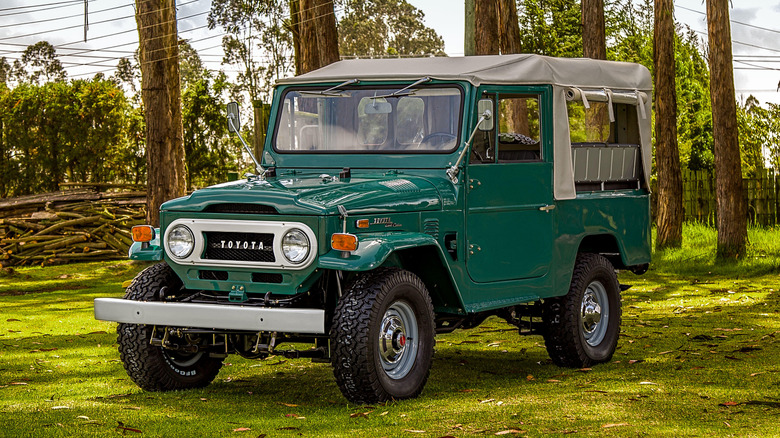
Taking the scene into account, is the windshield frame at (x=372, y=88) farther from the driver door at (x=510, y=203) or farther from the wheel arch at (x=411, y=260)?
the wheel arch at (x=411, y=260)

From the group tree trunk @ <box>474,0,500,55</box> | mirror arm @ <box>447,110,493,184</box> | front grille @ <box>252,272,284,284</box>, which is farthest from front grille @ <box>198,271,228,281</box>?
tree trunk @ <box>474,0,500,55</box>

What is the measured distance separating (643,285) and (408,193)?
31.9ft

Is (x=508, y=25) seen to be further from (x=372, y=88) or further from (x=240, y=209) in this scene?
(x=240, y=209)

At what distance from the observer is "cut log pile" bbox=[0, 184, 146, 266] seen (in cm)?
2314

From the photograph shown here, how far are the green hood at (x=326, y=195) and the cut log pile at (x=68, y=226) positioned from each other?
15.7m

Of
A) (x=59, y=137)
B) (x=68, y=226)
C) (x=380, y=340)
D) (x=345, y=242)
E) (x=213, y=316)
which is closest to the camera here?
(x=345, y=242)

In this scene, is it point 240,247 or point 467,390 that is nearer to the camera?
point 240,247

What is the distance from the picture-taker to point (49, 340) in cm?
1181

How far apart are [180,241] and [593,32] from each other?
1656 cm

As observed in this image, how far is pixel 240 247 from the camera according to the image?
768 cm

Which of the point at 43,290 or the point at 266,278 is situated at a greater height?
the point at 266,278

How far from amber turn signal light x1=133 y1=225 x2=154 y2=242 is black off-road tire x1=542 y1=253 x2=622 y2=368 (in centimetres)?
349

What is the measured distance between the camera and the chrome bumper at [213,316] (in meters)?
7.08

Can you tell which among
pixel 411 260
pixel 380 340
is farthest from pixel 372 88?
pixel 380 340
